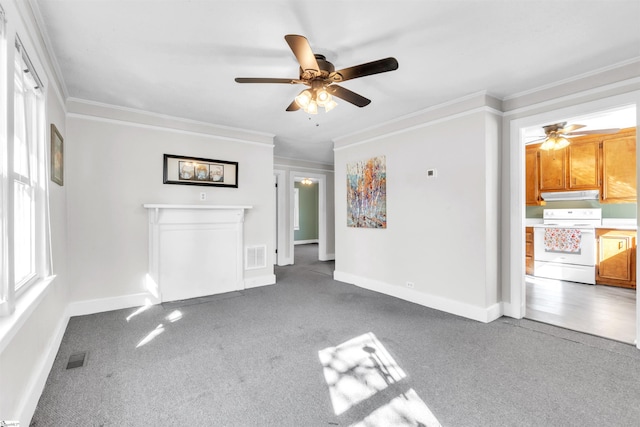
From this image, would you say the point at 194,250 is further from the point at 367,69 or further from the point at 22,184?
the point at 367,69

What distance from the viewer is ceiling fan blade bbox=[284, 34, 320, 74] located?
5.77 ft

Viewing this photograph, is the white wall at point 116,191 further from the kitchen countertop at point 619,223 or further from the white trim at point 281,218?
the kitchen countertop at point 619,223

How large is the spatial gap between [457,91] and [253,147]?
2.98 m

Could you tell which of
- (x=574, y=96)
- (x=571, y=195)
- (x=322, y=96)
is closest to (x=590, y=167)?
(x=571, y=195)

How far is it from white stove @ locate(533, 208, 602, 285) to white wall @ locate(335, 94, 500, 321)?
2558 mm

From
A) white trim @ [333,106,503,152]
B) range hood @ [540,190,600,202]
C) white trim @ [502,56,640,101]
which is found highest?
white trim @ [502,56,640,101]

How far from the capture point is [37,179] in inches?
86.0

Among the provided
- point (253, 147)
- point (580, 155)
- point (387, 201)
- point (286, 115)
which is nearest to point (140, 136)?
point (253, 147)

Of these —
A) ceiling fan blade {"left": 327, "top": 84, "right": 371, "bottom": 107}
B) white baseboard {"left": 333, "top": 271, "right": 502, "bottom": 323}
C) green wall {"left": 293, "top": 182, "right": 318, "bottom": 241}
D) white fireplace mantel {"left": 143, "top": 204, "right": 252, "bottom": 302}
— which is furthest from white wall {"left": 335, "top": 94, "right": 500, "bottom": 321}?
green wall {"left": 293, "top": 182, "right": 318, "bottom": 241}

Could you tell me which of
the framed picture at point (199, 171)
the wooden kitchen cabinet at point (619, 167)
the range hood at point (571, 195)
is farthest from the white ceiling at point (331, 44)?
the range hood at point (571, 195)

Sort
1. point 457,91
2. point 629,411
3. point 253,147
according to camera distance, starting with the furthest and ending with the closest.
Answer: point 253,147
point 457,91
point 629,411

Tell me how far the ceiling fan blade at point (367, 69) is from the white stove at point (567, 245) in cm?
477

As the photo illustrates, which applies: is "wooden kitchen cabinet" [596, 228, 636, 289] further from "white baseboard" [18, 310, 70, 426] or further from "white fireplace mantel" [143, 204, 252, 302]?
"white baseboard" [18, 310, 70, 426]

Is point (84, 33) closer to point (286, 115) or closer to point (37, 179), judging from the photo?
point (37, 179)
